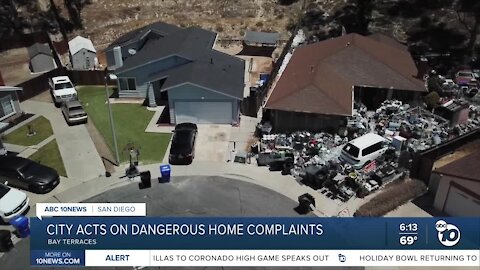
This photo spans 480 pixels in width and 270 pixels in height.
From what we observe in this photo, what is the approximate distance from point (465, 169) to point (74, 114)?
1018 inches

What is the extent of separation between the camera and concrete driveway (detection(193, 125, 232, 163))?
26.1 metres

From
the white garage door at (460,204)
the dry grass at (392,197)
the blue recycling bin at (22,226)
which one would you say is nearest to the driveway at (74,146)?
the blue recycling bin at (22,226)

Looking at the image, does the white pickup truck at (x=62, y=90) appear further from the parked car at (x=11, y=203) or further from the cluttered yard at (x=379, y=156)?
the cluttered yard at (x=379, y=156)

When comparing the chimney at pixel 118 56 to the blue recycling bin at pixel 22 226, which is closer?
the blue recycling bin at pixel 22 226

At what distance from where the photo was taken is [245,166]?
2511cm

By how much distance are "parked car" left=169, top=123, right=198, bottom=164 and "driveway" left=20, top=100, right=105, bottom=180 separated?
4616 millimetres

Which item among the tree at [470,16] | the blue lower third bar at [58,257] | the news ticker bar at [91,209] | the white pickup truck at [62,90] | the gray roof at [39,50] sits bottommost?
the news ticker bar at [91,209]

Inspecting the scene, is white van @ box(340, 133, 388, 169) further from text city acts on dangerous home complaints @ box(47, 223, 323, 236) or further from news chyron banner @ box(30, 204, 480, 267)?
text city acts on dangerous home complaints @ box(47, 223, 323, 236)

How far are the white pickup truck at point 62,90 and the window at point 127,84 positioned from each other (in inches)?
150

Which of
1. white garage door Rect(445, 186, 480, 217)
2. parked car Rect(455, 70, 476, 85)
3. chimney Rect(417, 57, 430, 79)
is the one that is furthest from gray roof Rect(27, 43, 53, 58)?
parked car Rect(455, 70, 476, 85)

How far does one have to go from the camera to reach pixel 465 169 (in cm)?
1973

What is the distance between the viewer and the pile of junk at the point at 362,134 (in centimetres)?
2291

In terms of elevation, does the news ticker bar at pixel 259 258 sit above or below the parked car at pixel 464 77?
below

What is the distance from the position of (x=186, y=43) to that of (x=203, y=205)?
18249 mm
